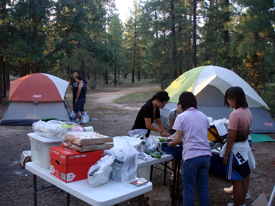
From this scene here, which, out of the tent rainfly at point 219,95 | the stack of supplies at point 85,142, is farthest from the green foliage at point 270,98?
the stack of supplies at point 85,142

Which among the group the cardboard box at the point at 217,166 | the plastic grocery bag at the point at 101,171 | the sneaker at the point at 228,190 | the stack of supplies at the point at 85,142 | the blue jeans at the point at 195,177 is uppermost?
the stack of supplies at the point at 85,142

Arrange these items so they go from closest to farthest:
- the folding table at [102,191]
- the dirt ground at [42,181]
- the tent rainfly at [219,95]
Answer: the folding table at [102,191], the dirt ground at [42,181], the tent rainfly at [219,95]

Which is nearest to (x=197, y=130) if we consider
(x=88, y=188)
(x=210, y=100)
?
(x=88, y=188)

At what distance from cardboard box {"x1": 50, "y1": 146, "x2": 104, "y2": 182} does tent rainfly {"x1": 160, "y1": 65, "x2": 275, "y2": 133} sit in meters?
5.73

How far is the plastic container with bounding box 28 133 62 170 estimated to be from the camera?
7.72 feet

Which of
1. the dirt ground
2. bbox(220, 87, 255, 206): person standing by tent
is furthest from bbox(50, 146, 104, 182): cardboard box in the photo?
bbox(220, 87, 255, 206): person standing by tent

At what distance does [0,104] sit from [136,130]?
1086 centimetres

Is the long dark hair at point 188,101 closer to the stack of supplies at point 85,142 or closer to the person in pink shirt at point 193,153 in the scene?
the person in pink shirt at point 193,153

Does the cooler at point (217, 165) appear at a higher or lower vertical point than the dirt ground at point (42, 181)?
higher

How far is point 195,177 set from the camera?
252 centimetres

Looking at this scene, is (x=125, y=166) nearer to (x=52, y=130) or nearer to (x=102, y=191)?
(x=102, y=191)

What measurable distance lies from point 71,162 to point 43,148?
1.82ft

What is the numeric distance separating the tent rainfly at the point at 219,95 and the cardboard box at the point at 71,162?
5.73m

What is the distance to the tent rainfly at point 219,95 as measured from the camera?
23.7 ft
